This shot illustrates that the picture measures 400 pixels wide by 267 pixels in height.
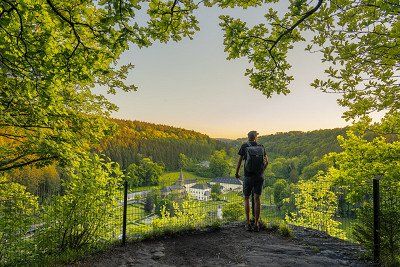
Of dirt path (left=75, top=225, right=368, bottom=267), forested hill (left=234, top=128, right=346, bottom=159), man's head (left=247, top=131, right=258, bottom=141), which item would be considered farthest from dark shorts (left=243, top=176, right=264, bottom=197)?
forested hill (left=234, top=128, right=346, bottom=159)

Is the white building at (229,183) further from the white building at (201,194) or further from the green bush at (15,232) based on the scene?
the green bush at (15,232)

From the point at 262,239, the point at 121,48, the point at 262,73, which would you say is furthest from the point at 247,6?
the point at 262,239

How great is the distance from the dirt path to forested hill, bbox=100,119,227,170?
83141 millimetres

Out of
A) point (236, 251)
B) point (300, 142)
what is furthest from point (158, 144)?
point (236, 251)

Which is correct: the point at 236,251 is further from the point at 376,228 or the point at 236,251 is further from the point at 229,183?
the point at 229,183

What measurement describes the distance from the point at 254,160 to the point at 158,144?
4443 inches

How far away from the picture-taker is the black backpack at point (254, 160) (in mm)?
7074

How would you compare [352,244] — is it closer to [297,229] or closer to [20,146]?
[297,229]

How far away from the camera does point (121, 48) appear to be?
499 cm

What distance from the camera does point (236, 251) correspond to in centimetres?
610

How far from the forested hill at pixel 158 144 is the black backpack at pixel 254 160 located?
83.1 metres

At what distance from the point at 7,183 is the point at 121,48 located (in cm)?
755

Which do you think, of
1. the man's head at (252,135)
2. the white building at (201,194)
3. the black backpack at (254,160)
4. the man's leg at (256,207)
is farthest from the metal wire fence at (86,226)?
the white building at (201,194)

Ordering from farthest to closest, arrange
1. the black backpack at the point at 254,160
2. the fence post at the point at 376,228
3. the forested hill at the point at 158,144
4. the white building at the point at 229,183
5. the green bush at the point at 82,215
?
the forested hill at the point at 158,144, the white building at the point at 229,183, the black backpack at the point at 254,160, the green bush at the point at 82,215, the fence post at the point at 376,228
